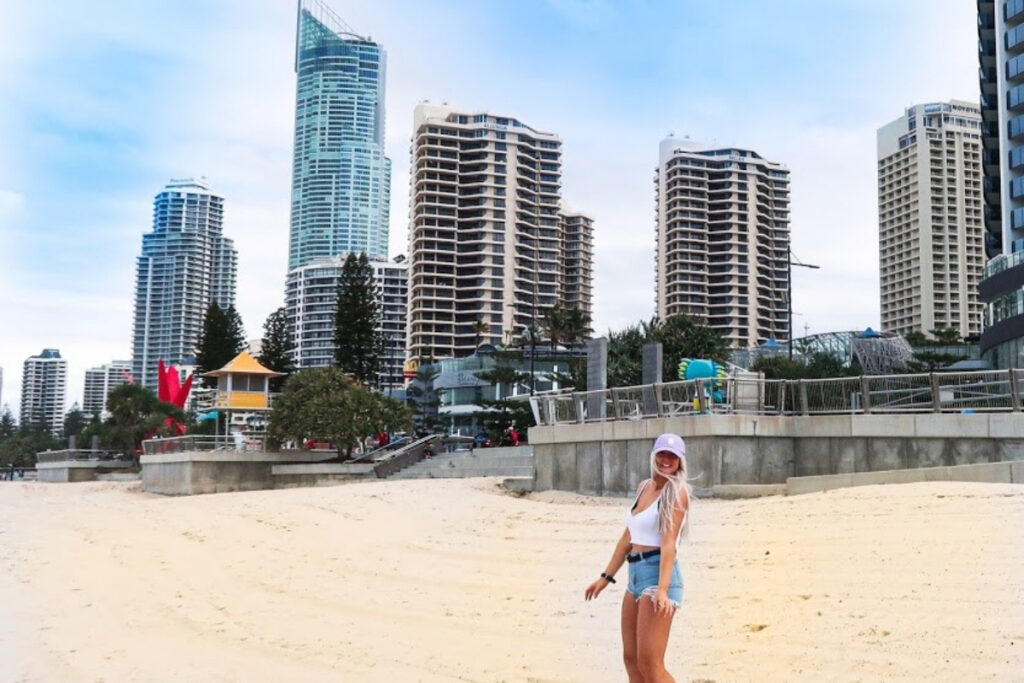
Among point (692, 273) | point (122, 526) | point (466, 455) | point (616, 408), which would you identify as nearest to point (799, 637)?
point (616, 408)

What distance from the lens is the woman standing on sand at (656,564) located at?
4.63 m

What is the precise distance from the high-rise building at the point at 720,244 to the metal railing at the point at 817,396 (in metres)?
125

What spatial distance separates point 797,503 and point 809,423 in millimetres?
3512

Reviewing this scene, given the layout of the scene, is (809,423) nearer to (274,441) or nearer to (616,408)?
(616,408)

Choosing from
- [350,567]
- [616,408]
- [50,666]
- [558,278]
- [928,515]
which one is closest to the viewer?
[50,666]

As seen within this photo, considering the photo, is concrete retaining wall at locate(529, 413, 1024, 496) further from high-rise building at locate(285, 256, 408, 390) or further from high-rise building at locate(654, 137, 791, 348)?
high-rise building at locate(285, 256, 408, 390)

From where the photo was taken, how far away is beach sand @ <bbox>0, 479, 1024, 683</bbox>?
6.77 m

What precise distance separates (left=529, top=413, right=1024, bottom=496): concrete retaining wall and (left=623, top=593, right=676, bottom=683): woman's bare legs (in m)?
8.36

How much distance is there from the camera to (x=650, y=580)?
469 centimetres

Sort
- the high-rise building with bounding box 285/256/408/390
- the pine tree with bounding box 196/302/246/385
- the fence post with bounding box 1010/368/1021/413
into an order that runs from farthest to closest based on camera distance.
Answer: the high-rise building with bounding box 285/256/408/390, the pine tree with bounding box 196/302/246/385, the fence post with bounding box 1010/368/1021/413

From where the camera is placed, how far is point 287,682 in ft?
22.2

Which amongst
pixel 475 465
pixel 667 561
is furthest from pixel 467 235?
pixel 667 561

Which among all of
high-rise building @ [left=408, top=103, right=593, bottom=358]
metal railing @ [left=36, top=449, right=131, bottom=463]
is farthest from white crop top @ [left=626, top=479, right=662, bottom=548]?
high-rise building @ [left=408, top=103, right=593, bottom=358]

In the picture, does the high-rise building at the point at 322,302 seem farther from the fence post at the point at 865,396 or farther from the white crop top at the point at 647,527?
the white crop top at the point at 647,527
